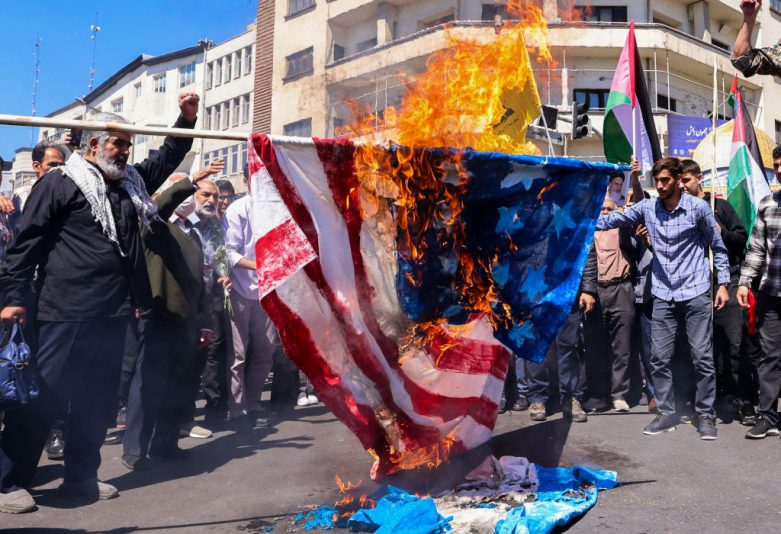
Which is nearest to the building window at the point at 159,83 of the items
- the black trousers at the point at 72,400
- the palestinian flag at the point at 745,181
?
the palestinian flag at the point at 745,181

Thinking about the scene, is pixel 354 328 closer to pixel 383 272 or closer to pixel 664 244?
pixel 383 272

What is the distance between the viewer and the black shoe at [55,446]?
5.38 m

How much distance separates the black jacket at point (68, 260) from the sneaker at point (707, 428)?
15.1ft

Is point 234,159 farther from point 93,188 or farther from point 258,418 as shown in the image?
point 93,188

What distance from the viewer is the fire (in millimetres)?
4027

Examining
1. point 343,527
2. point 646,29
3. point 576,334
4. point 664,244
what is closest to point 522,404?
point 576,334

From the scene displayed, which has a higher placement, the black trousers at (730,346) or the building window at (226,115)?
the building window at (226,115)

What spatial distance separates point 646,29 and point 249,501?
27.9 m

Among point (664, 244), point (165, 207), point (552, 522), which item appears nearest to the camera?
point (552, 522)

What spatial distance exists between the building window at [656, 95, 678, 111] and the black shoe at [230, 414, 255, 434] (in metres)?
25.8

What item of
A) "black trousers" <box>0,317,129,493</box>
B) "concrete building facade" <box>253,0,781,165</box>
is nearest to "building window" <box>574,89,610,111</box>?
"concrete building facade" <box>253,0,781,165</box>

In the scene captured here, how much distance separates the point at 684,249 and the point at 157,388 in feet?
15.0

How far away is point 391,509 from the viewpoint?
12.0 ft

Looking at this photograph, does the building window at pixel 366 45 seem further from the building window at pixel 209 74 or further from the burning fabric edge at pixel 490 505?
the burning fabric edge at pixel 490 505
